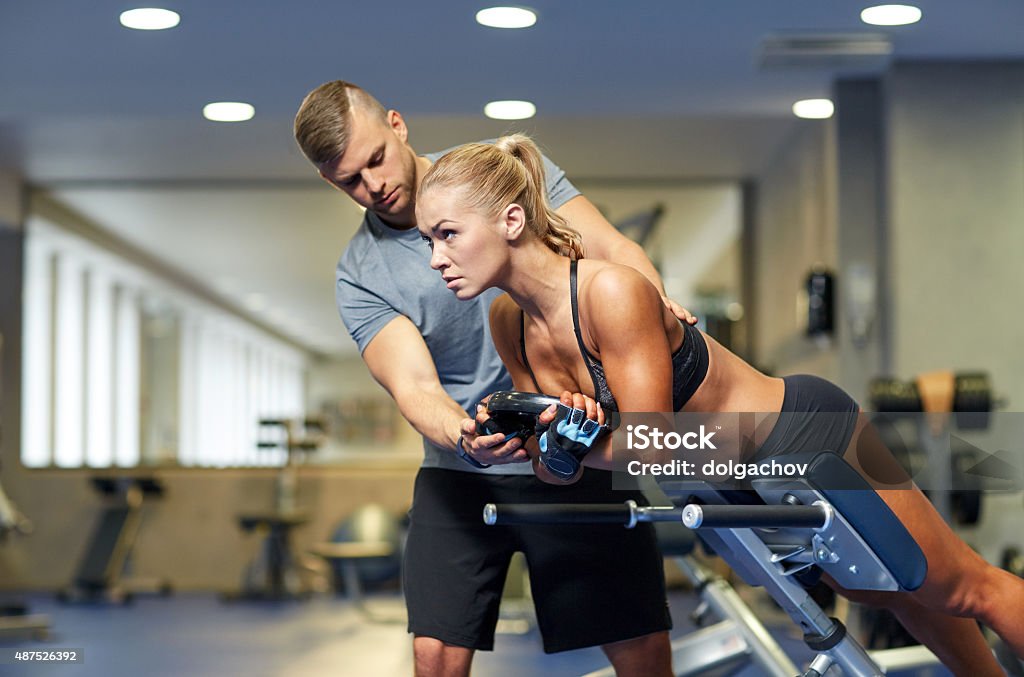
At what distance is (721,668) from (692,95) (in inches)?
113

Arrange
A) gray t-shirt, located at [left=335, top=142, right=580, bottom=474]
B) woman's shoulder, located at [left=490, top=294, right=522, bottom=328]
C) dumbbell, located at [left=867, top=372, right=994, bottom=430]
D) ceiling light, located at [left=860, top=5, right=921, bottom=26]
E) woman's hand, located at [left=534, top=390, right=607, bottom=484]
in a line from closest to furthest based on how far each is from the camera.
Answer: woman's hand, located at [left=534, top=390, right=607, bottom=484] < woman's shoulder, located at [left=490, top=294, right=522, bottom=328] < gray t-shirt, located at [left=335, top=142, right=580, bottom=474] < dumbbell, located at [left=867, top=372, right=994, bottom=430] < ceiling light, located at [left=860, top=5, right=921, bottom=26]

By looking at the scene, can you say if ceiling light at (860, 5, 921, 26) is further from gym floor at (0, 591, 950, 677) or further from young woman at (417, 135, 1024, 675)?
young woman at (417, 135, 1024, 675)

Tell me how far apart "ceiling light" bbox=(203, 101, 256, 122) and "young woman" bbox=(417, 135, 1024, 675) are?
3712mm

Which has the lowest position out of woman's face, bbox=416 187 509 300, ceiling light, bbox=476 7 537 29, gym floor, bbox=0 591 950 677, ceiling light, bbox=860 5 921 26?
gym floor, bbox=0 591 950 677

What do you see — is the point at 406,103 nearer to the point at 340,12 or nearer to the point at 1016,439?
the point at 340,12

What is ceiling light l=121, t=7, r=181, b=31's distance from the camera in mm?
3984

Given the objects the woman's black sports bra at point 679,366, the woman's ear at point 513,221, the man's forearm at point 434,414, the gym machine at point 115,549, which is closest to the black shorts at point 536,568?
the man's forearm at point 434,414

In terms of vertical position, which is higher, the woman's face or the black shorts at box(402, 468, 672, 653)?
the woman's face

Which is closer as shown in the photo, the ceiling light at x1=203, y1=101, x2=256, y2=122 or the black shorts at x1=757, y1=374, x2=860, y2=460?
the black shorts at x1=757, y1=374, x2=860, y2=460

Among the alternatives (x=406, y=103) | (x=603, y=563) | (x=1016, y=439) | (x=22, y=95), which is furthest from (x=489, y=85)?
(x=1016, y=439)

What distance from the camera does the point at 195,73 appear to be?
467cm

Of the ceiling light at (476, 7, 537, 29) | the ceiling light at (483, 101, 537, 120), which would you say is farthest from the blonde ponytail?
the ceiling light at (483, 101, 537, 120)

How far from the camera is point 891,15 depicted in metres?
4.20

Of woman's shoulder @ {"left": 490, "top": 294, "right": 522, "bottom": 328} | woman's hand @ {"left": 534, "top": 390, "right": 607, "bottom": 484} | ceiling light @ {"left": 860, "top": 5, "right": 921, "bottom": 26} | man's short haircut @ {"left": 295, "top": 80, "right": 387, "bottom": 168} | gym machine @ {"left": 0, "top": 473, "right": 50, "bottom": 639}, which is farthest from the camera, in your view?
gym machine @ {"left": 0, "top": 473, "right": 50, "bottom": 639}
